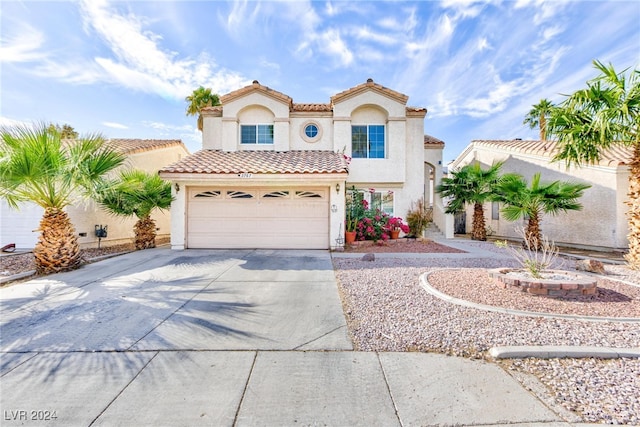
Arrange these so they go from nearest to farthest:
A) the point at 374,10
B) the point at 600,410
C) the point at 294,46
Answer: the point at 600,410
the point at 374,10
the point at 294,46

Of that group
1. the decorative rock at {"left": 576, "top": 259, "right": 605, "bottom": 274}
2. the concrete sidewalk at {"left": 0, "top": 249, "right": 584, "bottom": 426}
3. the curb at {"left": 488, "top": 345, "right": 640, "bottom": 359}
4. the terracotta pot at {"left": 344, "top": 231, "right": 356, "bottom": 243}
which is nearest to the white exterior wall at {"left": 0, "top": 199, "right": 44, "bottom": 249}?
the concrete sidewalk at {"left": 0, "top": 249, "right": 584, "bottom": 426}

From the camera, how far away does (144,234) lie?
12.7 metres

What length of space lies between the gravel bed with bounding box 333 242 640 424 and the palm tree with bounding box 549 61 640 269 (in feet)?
13.1

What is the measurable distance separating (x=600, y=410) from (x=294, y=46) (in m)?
14.6

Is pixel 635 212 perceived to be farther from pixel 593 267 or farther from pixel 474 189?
pixel 474 189

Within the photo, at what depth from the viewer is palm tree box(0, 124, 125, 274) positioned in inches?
292

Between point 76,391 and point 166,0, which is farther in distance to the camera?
point 166,0

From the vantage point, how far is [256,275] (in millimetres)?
7754

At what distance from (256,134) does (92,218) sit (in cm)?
929

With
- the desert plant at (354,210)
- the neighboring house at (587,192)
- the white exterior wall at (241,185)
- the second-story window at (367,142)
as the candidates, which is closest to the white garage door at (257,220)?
the white exterior wall at (241,185)

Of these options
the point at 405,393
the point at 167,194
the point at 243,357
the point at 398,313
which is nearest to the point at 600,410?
the point at 405,393

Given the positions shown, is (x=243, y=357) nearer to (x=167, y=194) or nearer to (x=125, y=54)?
(x=167, y=194)

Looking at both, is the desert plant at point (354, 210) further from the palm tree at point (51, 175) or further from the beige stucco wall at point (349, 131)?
the palm tree at point (51, 175)
